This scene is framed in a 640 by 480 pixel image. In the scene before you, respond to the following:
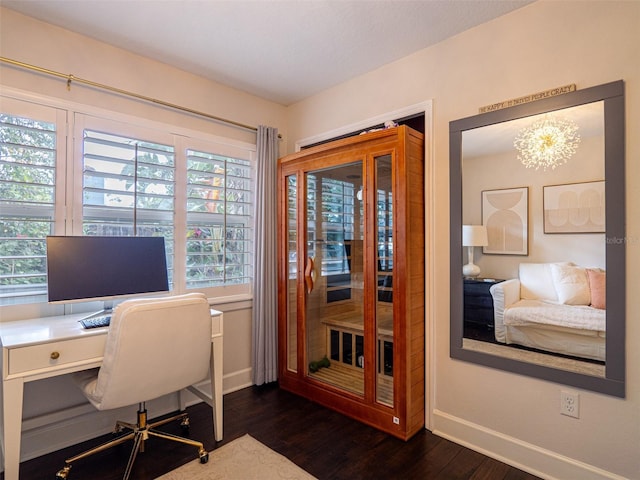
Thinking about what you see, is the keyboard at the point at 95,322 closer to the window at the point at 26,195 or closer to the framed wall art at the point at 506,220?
the window at the point at 26,195

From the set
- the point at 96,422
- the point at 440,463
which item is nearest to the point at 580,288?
the point at 440,463

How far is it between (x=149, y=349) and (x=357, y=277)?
4.76ft

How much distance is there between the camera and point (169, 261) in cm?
265

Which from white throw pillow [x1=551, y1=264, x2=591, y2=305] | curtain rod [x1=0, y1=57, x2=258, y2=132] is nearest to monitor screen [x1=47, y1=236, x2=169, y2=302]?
curtain rod [x1=0, y1=57, x2=258, y2=132]

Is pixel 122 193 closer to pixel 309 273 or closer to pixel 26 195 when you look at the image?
pixel 26 195

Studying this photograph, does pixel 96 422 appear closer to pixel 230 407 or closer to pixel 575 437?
pixel 230 407

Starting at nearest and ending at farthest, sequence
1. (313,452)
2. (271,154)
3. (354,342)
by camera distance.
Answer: (313,452), (354,342), (271,154)

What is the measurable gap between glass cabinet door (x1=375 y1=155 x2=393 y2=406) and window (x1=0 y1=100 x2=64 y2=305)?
6.77ft

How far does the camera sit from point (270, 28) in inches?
85.9

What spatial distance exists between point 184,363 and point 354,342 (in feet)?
4.02

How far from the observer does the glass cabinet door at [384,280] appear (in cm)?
234

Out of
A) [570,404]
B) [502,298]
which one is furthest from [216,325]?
[570,404]

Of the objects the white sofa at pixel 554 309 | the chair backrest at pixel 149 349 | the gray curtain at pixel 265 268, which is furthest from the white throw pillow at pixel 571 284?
the gray curtain at pixel 265 268

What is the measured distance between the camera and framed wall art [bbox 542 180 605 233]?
5.67ft
